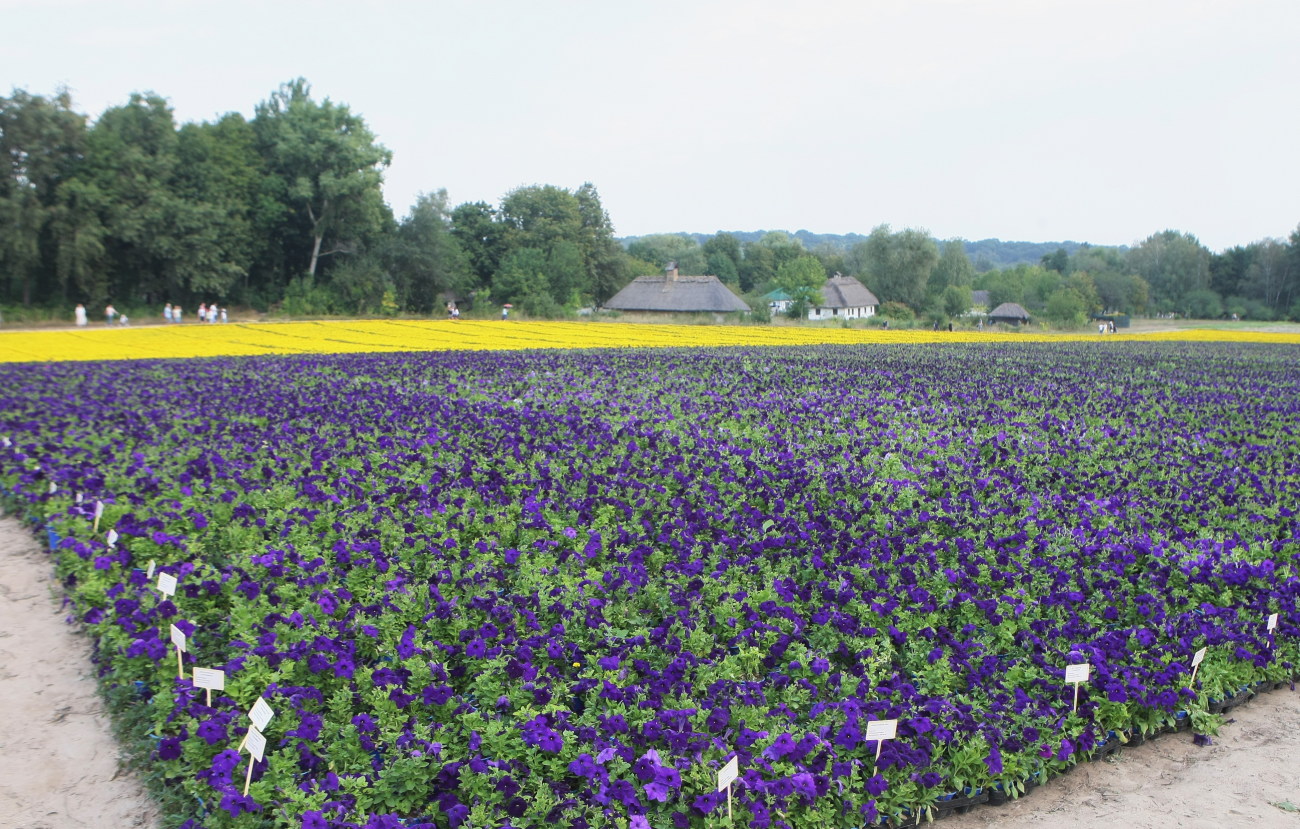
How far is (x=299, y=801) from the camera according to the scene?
4.16 m

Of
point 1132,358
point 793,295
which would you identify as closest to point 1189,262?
point 793,295

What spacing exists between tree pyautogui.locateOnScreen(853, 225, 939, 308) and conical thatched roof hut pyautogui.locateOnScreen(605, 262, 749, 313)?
36011 millimetres

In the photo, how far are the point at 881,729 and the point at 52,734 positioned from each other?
210 inches

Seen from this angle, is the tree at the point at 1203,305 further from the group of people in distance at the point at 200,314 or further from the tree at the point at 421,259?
the group of people in distance at the point at 200,314

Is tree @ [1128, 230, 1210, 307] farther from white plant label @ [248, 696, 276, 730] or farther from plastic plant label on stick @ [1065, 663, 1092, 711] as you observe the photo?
white plant label @ [248, 696, 276, 730]

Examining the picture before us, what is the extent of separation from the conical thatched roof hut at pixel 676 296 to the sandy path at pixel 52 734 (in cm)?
6477

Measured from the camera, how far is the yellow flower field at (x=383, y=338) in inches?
1303

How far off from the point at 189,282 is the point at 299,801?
191ft

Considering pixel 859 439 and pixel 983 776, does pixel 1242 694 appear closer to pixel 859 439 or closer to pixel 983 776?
pixel 983 776

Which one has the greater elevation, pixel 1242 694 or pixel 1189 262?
pixel 1189 262

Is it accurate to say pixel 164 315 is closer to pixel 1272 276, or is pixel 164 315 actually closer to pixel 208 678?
pixel 208 678

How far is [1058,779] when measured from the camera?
5305 mm

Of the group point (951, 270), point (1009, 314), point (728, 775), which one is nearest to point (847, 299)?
point (1009, 314)

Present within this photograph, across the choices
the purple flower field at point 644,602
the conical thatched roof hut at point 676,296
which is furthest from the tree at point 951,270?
the purple flower field at point 644,602
